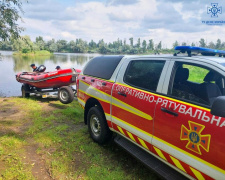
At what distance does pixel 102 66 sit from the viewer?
→ 13.5ft

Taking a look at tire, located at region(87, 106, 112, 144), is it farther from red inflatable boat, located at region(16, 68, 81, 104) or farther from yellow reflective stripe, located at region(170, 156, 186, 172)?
Result: red inflatable boat, located at region(16, 68, 81, 104)

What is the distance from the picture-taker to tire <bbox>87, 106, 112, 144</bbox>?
3.87 m

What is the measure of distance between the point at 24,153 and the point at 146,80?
2791 millimetres

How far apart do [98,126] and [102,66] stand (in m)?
1.31

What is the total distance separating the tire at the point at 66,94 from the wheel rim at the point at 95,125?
10.5ft

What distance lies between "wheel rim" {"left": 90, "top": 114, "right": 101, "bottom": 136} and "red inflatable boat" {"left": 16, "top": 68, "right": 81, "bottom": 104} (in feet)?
10.6

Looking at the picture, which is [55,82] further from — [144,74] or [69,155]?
[144,74]

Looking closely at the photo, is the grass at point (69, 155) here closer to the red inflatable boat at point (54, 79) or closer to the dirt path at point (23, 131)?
the dirt path at point (23, 131)

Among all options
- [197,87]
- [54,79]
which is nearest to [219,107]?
[197,87]

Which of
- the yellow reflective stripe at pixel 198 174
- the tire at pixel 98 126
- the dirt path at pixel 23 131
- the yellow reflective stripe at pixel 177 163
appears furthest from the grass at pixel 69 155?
the yellow reflective stripe at pixel 198 174

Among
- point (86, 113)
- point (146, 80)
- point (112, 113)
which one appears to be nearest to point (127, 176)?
point (112, 113)

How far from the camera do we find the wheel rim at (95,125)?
4054 millimetres

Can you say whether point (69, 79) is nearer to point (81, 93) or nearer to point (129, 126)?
point (81, 93)

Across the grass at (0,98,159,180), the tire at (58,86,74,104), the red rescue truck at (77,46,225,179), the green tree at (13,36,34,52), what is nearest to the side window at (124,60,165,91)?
the red rescue truck at (77,46,225,179)
